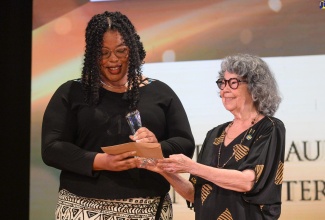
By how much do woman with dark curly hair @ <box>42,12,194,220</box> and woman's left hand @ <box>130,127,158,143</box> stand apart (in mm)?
23

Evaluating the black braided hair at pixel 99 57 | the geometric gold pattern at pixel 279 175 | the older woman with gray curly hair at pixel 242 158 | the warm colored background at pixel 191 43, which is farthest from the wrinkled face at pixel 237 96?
the warm colored background at pixel 191 43

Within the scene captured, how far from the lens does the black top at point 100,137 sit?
2381 mm

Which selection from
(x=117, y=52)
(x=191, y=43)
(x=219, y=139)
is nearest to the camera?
(x=219, y=139)

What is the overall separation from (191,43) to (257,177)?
1.67 m

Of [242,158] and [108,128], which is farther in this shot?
[108,128]

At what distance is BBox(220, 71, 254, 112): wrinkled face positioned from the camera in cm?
229

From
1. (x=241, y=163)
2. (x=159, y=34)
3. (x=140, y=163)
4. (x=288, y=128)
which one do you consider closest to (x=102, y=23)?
(x=140, y=163)

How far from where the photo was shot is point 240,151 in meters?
2.22

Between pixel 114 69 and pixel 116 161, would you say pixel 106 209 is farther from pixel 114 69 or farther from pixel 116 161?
pixel 114 69

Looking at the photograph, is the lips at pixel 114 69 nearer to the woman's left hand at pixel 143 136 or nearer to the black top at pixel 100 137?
the black top at pixel 100 137

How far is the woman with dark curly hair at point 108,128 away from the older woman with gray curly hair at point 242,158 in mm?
162
